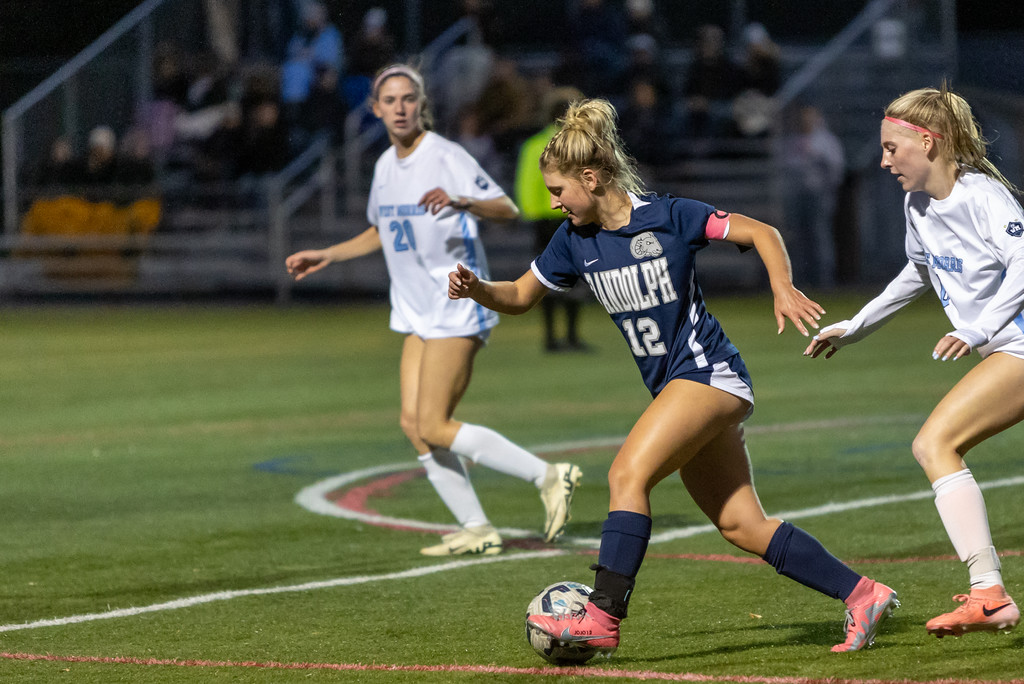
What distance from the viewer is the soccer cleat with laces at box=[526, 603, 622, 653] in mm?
4820

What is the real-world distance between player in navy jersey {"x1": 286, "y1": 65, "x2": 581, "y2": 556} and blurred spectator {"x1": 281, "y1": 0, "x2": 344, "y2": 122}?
62.2ft

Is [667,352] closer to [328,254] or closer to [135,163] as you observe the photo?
[328,254]

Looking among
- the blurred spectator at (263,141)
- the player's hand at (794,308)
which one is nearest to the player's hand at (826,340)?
the player's hand at (794,308)

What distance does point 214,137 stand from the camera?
26359 mm

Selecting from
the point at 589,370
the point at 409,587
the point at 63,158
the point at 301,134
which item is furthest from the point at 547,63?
the point at 409,587

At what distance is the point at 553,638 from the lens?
4898 millimetres

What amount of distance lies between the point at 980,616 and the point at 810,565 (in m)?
0.57

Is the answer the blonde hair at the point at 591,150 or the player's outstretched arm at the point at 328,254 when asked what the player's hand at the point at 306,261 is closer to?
the player's outstretched arm at the point at 328,254

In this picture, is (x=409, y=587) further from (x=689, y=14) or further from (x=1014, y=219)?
(x=689, y=14)

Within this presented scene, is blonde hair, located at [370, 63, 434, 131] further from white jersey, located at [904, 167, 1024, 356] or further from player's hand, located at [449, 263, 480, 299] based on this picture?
white jersey, located at [904, 167, 1024, 356]

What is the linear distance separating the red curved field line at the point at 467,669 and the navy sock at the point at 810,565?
49cm

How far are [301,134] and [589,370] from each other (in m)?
12.3

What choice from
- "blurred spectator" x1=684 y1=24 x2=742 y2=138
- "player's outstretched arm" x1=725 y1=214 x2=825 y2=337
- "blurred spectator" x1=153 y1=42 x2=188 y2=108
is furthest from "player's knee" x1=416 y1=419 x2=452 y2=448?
"blurred spectator" x1=153 y1=42 x2=188 y2=108

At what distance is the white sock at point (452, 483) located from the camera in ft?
24.6
